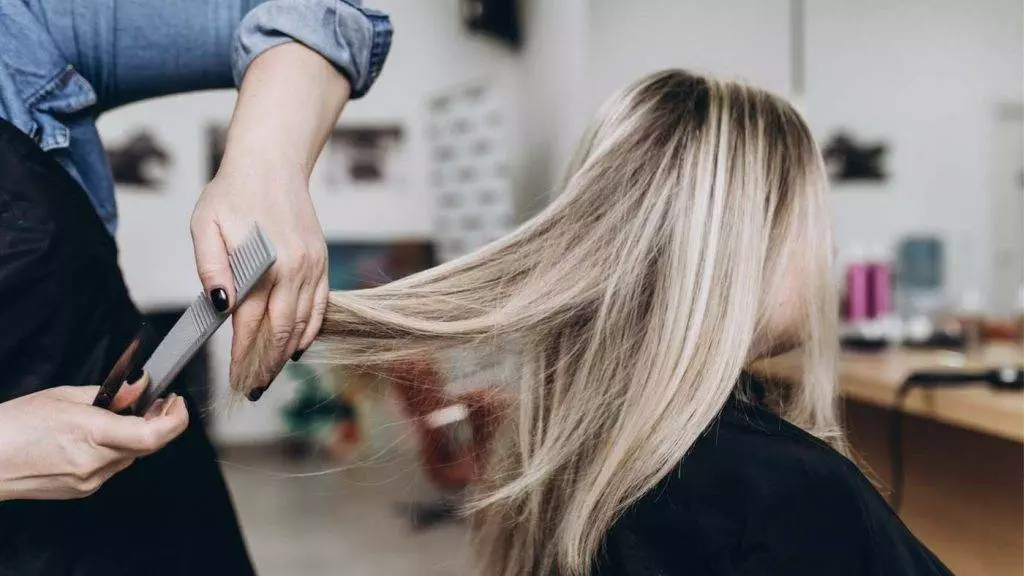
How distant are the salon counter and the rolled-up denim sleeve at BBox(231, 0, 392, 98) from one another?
2.33 feet

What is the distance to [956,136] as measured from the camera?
2344 millimetres

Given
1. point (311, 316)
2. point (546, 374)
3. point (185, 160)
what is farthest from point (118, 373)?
point (185, 160)

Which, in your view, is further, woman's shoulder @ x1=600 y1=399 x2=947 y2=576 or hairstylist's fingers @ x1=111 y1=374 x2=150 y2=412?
woman's shoulder @ x1=600 y1=399 x2=947 y2=576

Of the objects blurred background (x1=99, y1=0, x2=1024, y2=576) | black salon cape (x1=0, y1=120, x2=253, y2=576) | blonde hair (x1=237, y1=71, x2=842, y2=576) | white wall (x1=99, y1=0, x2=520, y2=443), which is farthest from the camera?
white wall (x1=99, y1=0, x2=520, y2=443)

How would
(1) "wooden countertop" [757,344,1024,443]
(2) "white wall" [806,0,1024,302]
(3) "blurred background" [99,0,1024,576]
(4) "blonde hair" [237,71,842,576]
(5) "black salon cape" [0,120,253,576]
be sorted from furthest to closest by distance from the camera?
1. (2) "white wall" [806,0,1024,302]
2. (3) "blurred background" [99,0,1024,576]
3. (1) "wooden countertop" [757,344,1024,443]
4. (4) "blonde hair" [237,71,842,576]
5. (5) "black salon cape" [0,120,253,576]

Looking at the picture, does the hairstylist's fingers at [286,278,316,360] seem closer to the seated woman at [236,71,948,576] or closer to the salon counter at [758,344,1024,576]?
the seated woman at [236,71,948,576]

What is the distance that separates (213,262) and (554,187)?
64cm

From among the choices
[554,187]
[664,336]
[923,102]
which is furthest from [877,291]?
[664,336]

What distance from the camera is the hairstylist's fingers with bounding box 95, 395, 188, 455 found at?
548 mm

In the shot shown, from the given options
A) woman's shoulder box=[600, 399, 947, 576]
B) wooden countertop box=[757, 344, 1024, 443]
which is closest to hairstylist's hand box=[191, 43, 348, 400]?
woman's shoulder box=[600, 399, 947, 576]

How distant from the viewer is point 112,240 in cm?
76

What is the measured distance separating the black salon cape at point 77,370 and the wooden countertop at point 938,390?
2.37 feet

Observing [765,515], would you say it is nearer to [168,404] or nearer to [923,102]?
[168,404]

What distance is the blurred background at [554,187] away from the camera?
4.78 feet
